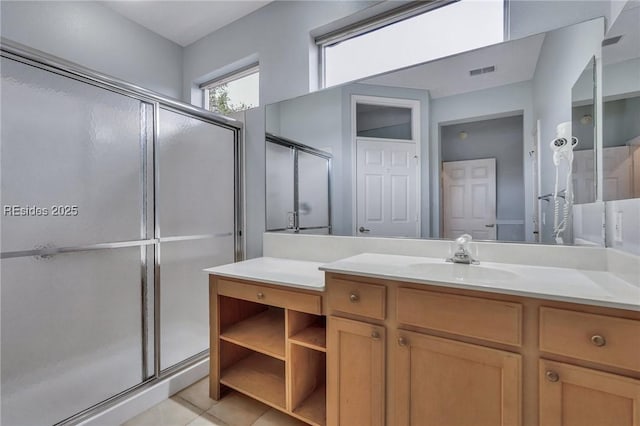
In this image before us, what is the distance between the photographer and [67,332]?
4.77ft

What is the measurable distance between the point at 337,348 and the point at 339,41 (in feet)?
6.50

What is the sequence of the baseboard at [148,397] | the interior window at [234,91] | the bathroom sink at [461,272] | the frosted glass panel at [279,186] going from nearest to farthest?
the bathroom sink at [461,272] → the baseboard at [148,397] → the frosted glass panel at [279,186] → the interior window at [234,91]

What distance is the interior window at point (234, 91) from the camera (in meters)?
2.43

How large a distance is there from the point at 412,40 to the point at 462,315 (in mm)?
1587

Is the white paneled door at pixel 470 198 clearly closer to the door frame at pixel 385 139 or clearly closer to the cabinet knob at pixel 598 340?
the door frame at pixel 385 139

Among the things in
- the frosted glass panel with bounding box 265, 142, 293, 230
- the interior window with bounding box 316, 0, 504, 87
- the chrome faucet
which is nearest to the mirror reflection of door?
the chrome faucet

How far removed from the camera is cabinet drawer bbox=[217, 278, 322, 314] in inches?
54.1

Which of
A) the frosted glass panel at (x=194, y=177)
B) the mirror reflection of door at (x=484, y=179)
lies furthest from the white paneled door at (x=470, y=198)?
the frosted glass panel at (x=194, y=177)

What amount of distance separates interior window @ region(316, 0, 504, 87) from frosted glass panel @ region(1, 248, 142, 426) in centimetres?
184

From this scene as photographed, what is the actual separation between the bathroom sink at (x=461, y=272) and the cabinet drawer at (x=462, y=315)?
0.08 m

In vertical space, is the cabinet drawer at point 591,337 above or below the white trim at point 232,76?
below

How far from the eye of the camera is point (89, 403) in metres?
1.52

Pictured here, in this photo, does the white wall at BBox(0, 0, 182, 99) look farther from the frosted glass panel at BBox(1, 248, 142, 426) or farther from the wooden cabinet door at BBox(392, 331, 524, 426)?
the wooden cabinet door at BBox(392, 331, 524, 426)

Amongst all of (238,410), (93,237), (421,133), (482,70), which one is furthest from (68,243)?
(482,70)
